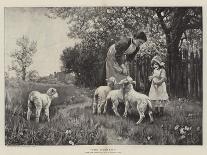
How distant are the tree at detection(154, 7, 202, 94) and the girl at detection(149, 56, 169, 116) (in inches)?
1.4

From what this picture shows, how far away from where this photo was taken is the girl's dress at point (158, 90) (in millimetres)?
1845

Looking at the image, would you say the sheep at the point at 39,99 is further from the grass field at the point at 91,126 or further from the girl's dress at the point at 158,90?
the girl's dress at the point at 158,90

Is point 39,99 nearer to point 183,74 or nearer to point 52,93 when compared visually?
point 52,93

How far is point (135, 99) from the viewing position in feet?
6.07

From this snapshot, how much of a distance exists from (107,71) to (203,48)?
1.48ft

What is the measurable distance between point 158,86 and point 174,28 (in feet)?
0.91

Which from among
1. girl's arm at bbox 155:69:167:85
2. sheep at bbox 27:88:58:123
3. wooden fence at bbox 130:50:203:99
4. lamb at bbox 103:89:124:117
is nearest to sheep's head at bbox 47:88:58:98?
sheep at bbox 27:88:58:123

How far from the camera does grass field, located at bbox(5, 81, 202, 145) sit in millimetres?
1830

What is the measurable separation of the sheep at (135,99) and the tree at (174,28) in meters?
0.13

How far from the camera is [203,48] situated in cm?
183

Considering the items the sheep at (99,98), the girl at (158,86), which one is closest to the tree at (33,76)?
the sheep at (99,98)

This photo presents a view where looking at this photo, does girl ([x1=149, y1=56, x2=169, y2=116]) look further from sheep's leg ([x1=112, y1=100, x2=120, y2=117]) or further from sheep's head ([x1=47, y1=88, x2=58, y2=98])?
sheep's head ([x1=47, y1=88, x2=58, y2=98])

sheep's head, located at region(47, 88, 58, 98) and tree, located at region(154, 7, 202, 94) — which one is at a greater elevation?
tree, located at region(154, 7, 202, 94)
